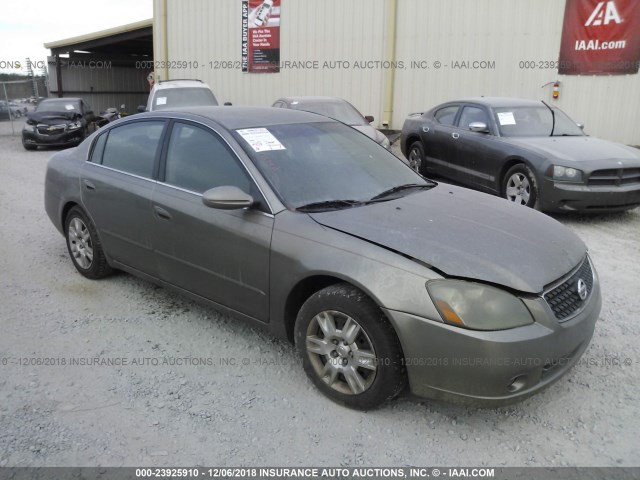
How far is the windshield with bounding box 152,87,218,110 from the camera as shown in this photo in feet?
43.9

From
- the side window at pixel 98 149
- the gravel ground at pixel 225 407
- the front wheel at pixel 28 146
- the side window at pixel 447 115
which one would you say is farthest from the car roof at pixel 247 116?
the front wheel at pixel 28 146

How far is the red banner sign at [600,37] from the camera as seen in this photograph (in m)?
11.6

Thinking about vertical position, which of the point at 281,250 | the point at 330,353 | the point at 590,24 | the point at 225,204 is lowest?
the point at 330,353

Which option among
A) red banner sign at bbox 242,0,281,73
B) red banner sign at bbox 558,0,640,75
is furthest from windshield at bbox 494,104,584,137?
red banner sign at bbox 242,0,281,73

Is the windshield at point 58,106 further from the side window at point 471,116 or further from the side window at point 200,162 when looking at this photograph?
the side window at point 200,162

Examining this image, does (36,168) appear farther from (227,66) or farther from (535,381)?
(535,381)

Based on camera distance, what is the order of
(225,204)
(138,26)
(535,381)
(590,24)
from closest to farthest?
1. (535,381)
2. (225,204)
3. (590,24)
4. (138,26)

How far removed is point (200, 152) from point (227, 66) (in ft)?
51.3

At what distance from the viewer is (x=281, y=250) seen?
3.35 m

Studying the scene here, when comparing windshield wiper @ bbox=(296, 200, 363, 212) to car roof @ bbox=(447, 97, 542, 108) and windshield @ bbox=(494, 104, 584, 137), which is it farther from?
car roof @ bbox=(447, 97, 542, 108)

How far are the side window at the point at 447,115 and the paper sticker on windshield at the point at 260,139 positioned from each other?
579cm

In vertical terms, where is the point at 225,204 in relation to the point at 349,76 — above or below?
below

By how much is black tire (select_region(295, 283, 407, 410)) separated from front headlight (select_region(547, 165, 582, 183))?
4809 mm

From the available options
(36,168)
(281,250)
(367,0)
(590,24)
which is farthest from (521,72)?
(281,250)
